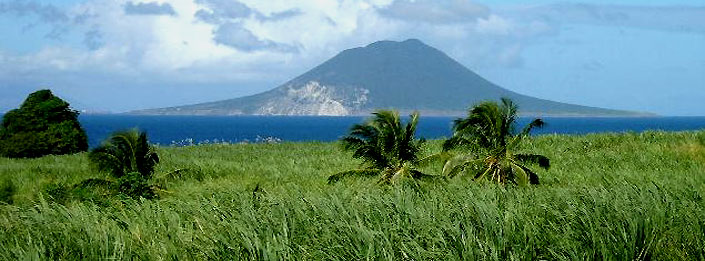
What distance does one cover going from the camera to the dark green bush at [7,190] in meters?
22.4

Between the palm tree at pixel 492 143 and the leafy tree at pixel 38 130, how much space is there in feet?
108

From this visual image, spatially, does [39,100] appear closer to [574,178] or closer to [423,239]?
[574,178]

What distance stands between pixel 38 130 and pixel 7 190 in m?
20.9

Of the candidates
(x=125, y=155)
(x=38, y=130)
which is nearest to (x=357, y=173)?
(x=125, y=155)

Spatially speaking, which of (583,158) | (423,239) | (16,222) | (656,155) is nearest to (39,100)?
(583,158)

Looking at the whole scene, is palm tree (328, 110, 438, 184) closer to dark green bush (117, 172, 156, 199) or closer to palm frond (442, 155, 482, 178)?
palm frond (442, 155, 482, 178)

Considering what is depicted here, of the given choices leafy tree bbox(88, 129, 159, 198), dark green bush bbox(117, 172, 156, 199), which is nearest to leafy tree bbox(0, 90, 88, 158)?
leafy tree bbox(88, 129, 159, 198)

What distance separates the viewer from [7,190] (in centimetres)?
2491

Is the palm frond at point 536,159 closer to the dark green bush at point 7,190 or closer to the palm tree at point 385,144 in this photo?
the palm tree at point 385,144

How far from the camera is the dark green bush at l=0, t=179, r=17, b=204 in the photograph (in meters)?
22.4

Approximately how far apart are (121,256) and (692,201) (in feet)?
25.2

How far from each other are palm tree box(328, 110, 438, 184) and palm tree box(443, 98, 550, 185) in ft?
3.24

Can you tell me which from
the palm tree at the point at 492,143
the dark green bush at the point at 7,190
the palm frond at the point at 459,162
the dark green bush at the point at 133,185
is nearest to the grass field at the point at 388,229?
the palm tree at the point at 492,143

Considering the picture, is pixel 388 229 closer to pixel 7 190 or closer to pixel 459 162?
pixel 459 162
